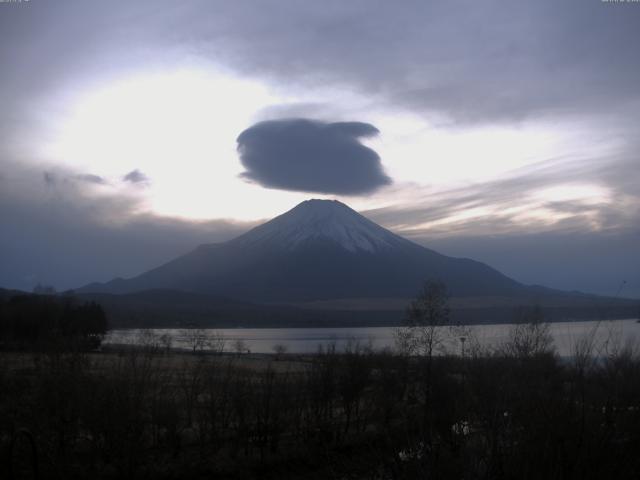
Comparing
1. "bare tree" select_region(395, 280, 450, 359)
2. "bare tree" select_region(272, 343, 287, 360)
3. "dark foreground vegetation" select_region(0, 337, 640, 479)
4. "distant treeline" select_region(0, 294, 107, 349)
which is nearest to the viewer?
"dark foreground vegetation" select_region(0, 337, 640, 479)

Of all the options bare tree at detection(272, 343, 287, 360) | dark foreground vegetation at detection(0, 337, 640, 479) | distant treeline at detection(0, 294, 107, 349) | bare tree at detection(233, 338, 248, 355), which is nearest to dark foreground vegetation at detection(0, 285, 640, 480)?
dark foreground vegetation at detection(0, 337, 640, 479)

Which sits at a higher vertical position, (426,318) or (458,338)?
(426,318)

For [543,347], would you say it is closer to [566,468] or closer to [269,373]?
[269,373]

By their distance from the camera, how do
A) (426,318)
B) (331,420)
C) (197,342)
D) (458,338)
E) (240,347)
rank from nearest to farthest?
(331,420) < (426,318) < (458,338) < (240,347) < (197,342)

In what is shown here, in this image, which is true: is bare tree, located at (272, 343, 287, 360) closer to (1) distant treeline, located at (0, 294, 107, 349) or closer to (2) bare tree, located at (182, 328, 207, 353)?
(2) bare tree, located at (182, 328, 207, 353)

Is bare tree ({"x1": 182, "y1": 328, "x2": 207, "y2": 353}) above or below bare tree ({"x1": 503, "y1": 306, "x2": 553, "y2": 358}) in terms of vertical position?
below

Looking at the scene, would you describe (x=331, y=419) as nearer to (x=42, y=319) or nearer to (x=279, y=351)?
(x=42, y=319)

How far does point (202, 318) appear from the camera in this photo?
137250 millimetres

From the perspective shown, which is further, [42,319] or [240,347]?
[240,347]

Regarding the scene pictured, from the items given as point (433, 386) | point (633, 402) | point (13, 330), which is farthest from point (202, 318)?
point (633, 402)

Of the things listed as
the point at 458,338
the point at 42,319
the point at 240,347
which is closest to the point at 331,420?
the point at 458,338

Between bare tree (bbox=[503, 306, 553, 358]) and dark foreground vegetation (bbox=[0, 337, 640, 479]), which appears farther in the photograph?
bare tree (bbox=[503, 306, 553, 358])

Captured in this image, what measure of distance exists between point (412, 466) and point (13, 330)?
152 feet

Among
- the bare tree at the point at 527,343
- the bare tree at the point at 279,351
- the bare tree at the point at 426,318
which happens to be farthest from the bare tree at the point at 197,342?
the bare tree at the point at 527,343
